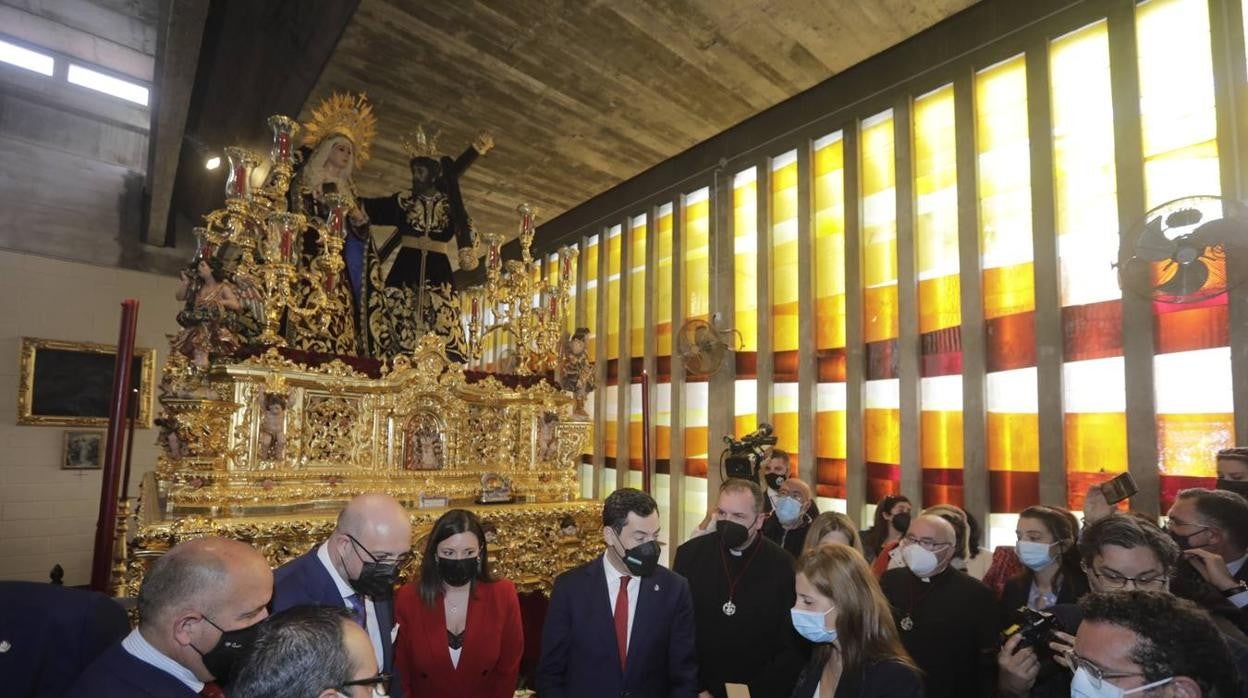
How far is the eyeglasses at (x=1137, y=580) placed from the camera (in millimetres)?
2406

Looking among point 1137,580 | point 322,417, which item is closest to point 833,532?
point 1137,580

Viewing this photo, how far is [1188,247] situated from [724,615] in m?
4.42

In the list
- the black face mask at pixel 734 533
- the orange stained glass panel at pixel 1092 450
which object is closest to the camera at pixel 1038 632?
the black face mask at pixel 734 533

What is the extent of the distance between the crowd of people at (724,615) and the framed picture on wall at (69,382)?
377 inches

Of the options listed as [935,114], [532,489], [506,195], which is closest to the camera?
[532,489]

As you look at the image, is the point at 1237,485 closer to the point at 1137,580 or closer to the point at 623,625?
the point at 1137,580

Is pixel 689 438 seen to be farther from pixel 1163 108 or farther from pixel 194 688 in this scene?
pixel 194 688

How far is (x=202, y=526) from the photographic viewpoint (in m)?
3.86

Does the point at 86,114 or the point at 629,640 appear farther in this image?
the point at 86,114

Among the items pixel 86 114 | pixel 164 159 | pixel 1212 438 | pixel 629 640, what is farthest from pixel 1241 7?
pixel 86 114

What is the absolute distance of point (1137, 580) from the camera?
2.41m

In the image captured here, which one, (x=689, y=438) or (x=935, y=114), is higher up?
(x=935, y=114)

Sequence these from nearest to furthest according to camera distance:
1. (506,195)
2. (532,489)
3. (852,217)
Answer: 1. (532,489)
2. (852,217)
3. (506,195)

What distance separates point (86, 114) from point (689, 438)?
11962mm
